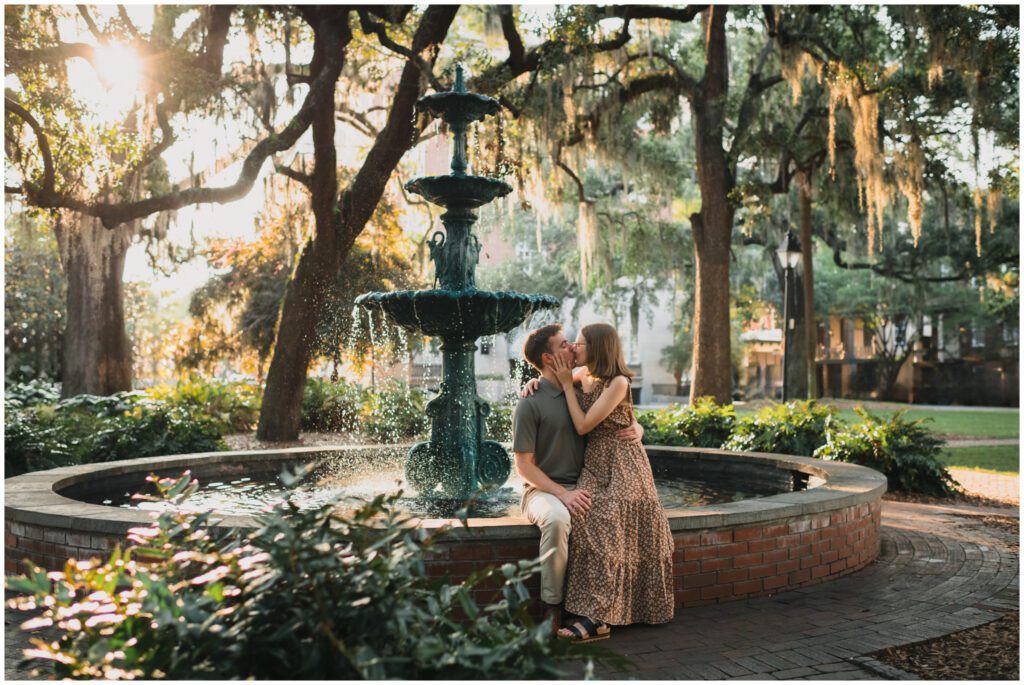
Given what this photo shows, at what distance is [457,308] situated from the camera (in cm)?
639

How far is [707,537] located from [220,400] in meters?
13.9

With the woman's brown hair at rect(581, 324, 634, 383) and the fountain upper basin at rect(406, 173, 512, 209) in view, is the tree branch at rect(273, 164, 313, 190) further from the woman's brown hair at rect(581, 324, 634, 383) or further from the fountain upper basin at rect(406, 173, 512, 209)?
the woman's brown hair at rect(581, 324, 634, 383)

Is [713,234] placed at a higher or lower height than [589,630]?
higher

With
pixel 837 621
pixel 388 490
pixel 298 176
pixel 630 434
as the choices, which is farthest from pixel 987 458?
pixel 298 176

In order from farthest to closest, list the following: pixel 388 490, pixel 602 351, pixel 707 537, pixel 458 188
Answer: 1. pixel 388 490
2. pixel 458 188
3. pixel 707 537
4. pixel 602 351

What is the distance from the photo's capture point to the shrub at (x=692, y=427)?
1153 cm

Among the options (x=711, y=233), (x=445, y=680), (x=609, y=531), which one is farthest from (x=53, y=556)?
(x=711, y=233)

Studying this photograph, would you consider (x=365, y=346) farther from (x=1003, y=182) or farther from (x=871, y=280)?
(x=871, y=280)

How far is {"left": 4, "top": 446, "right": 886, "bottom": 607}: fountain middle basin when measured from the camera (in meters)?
4.59

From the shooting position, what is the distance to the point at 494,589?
449 cm

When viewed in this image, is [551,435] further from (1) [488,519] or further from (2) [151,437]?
(2) [151,437]

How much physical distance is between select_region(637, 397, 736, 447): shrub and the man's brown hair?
6691mm

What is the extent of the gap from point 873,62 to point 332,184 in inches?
353

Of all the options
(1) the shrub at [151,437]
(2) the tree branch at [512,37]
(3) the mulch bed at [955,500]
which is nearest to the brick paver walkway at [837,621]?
(3) the mulch bed at [955,500]
